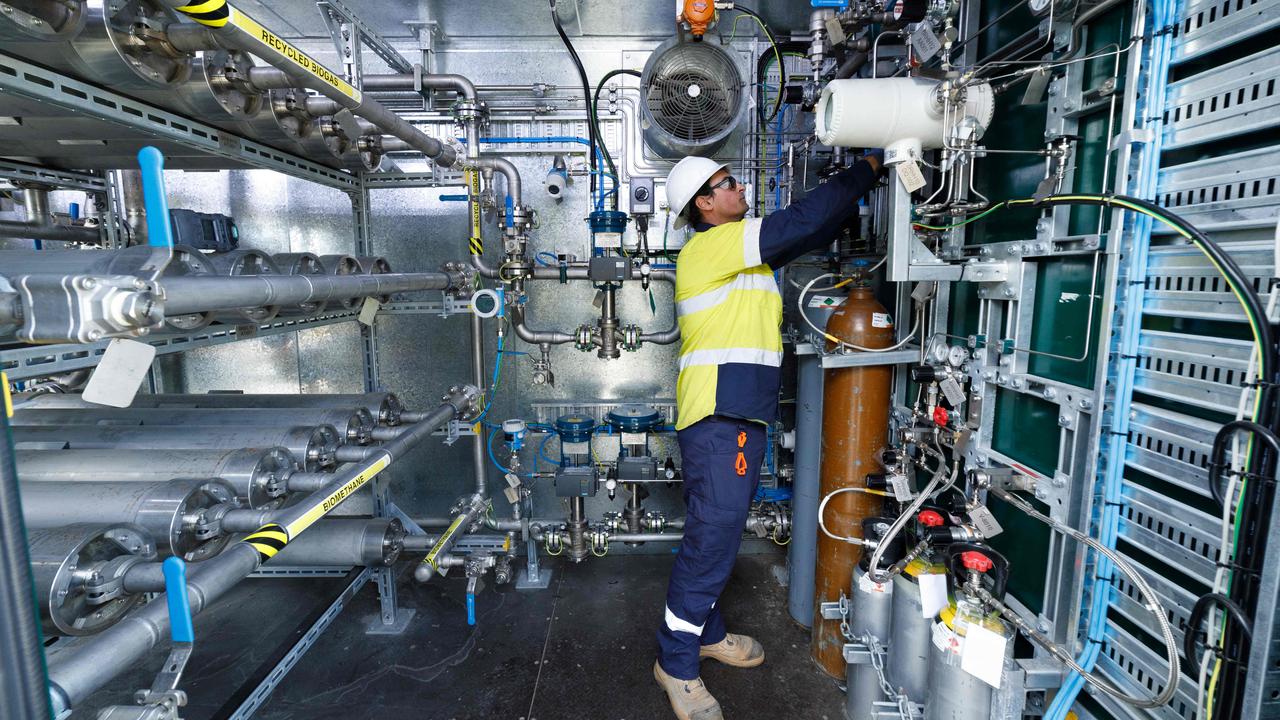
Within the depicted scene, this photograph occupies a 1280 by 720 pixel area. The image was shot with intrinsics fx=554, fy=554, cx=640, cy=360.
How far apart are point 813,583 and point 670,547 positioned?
940mm

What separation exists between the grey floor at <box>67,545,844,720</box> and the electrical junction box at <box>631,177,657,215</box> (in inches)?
79.1

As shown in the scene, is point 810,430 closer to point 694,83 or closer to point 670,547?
point 670,547

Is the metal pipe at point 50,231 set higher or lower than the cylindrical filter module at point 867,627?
higher

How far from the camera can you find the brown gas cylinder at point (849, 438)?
2.21m

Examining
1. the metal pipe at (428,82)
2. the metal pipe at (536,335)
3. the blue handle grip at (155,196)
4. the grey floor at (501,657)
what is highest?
the metal pipe at (428,82)

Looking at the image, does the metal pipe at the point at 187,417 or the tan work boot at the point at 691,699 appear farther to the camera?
the tan work boot at the point at 691,699

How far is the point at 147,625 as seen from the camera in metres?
1.05

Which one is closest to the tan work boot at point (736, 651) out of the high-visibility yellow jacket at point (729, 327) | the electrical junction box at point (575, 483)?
the electrical junction box at point (575, 483)

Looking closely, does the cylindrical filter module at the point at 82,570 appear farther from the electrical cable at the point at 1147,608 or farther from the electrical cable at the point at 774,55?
the electrical cable at the point at 774,55

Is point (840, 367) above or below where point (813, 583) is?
above

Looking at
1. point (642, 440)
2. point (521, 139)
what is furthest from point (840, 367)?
point (521, 139)

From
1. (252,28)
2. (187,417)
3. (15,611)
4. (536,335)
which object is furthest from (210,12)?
(536,335)

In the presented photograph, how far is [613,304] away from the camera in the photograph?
2891 millimetres

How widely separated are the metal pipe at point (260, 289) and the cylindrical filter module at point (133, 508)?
0.46 m
